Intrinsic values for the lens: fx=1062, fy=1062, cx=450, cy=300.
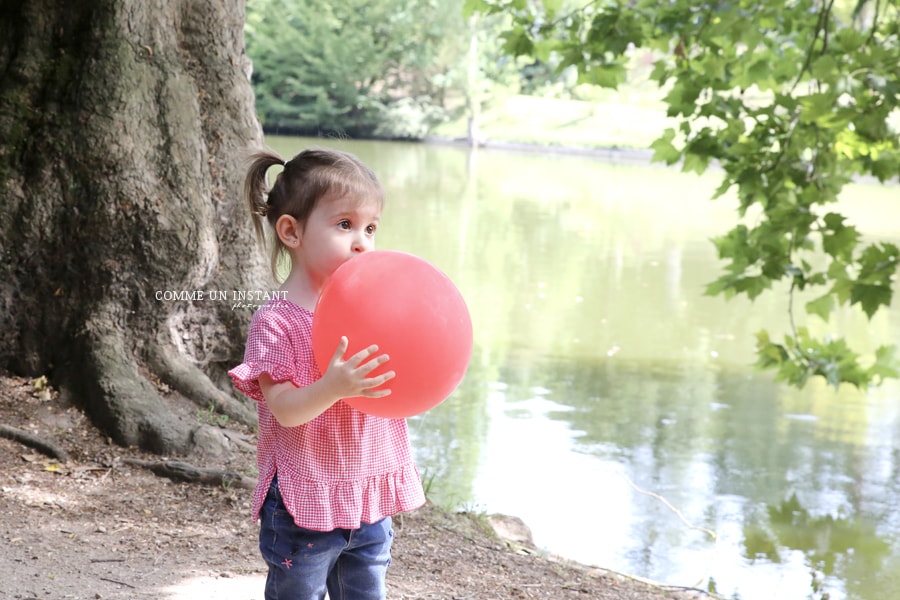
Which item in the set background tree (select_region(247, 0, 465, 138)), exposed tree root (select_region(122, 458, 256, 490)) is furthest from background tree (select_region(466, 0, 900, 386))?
background tree (select_region(247, 0, 465, 138))

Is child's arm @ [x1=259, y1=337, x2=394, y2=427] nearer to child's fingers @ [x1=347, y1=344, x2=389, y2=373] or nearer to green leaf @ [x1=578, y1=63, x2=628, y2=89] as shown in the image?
child's fingers @ [x1=347, y1=344, x2=389, y2=373]

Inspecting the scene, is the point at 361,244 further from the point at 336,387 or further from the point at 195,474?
the point at 195,474

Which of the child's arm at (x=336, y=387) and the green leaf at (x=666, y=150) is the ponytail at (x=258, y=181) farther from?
the green leaf at (x=666, y=150)

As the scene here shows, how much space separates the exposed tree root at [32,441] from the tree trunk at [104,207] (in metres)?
0.24

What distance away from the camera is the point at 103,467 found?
416cm

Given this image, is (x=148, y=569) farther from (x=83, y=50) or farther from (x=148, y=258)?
(x=83, y=50)

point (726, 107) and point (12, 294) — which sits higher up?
point (726, 107)

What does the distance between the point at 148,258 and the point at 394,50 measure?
36715 millimetres

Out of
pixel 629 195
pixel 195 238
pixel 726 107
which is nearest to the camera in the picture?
pixel 195 238

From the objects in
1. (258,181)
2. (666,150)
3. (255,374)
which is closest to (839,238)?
(666,150)

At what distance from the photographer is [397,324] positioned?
83.1 inches

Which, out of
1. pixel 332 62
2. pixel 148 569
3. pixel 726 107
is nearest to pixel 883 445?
pixel 726 107

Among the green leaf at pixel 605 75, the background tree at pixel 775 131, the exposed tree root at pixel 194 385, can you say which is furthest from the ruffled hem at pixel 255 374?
the green leaf at pixel 605 75

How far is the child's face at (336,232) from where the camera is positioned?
2287 mm
